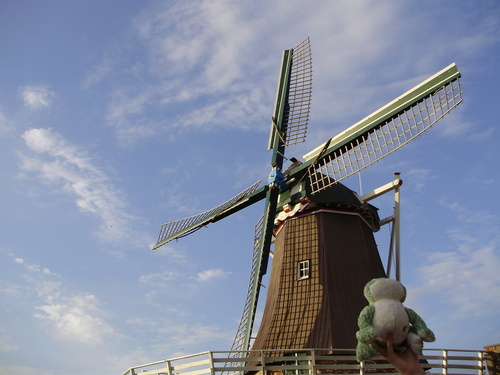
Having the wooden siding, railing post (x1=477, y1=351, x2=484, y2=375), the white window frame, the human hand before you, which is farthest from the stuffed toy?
the white window frame

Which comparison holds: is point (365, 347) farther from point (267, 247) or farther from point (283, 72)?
point (283, 72)

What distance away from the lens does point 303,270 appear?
1520cm

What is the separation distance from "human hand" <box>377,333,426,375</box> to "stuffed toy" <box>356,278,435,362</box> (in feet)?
0.26

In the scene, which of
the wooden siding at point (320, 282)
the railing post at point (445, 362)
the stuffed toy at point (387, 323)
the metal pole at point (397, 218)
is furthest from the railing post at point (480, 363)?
the stuffed toy at point (387, 323)

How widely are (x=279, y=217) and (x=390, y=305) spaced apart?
30.0ft

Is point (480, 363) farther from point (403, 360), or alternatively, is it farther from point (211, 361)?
point (403, 360)

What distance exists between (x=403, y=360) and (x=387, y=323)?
0.52m

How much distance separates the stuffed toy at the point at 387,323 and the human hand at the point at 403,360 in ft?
0.26

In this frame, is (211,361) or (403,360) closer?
(403,360)

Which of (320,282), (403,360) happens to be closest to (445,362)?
(320,282)

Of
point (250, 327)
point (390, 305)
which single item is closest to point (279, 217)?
point (250, 327)

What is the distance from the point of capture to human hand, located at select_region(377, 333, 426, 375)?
6.82m

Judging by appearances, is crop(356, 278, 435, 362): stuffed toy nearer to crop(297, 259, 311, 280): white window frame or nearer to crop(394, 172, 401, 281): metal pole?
crop(297, 259, 311, 280): white window frame

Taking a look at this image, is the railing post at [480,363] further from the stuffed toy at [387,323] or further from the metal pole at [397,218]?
the stuffed toy at [387,323]
